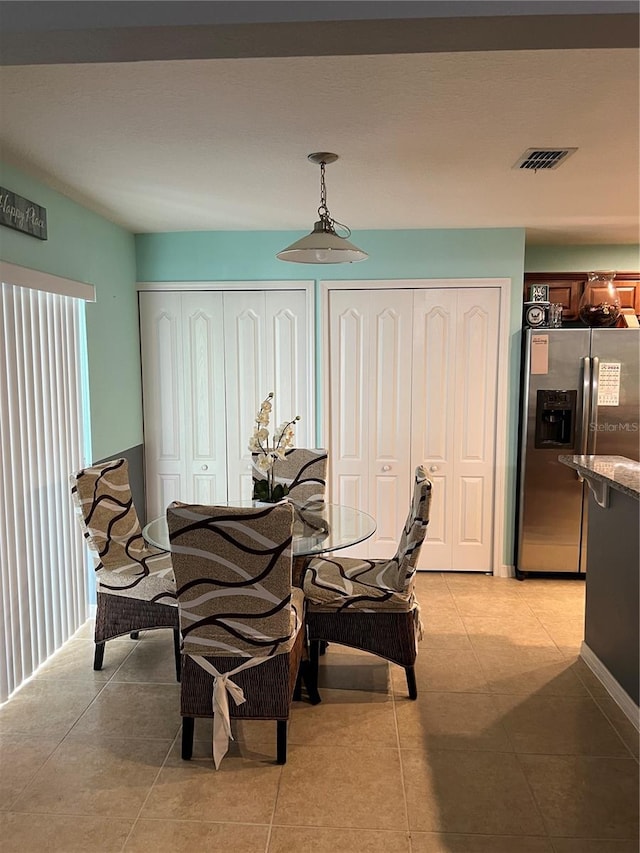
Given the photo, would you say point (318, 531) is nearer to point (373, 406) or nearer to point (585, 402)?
point (373, 406)

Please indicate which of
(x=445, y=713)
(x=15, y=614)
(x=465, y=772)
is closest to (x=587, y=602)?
(x=445, y=713)

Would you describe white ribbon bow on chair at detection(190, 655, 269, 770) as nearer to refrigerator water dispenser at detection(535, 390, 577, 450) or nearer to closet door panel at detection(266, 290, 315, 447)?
closet door panel at detection(266, 290, 315, 447)

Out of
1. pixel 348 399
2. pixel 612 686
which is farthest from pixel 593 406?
pixel 612 686

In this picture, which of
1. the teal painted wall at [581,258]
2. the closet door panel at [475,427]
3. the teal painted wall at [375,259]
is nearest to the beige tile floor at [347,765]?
the closet door panel at [475,427]

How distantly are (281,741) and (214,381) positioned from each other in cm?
269

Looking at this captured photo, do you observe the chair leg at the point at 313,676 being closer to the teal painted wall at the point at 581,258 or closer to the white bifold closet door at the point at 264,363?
the white bifold closet door at the point at 264,363

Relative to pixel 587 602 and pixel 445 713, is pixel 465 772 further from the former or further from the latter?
pixel 587 602

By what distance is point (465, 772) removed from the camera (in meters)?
2.27

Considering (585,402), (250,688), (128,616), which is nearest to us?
(250,688)

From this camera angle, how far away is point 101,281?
12.4 ft

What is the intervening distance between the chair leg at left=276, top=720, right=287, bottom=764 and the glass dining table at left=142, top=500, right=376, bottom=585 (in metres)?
0.64

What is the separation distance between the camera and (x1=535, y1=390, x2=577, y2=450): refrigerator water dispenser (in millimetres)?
4129

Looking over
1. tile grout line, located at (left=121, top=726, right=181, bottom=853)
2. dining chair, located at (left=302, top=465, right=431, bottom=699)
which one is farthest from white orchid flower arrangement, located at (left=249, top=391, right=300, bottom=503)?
tile grout line, located at (left=121, top=726, right=181, bottom=853)

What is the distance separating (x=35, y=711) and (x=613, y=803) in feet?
7.73
